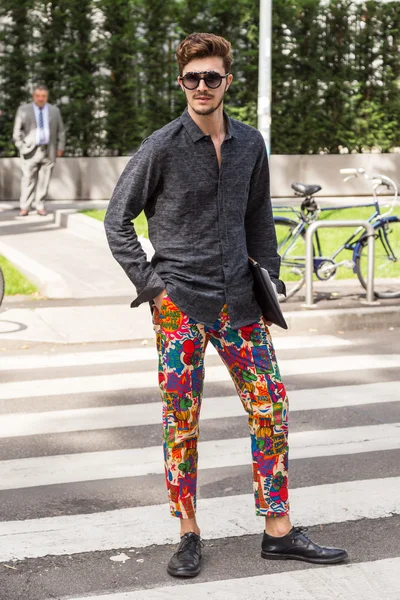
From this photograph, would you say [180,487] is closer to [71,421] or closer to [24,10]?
[71,421]

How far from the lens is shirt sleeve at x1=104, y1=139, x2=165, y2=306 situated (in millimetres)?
4262

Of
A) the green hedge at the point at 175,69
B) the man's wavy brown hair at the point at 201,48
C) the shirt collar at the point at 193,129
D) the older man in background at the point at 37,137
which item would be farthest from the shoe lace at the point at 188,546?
the green hedge at the point at 175,69

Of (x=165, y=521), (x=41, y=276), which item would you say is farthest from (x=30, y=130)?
(x=165, y=521)

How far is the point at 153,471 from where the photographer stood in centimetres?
582

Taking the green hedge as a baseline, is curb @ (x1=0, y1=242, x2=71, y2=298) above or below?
below

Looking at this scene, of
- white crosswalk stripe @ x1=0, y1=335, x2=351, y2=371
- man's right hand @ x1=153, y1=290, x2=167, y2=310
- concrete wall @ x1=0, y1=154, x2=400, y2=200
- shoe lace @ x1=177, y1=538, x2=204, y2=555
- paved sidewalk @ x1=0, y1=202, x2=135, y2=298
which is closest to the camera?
man's right hand @ x1=153, y1=290, x2=167, y2=310

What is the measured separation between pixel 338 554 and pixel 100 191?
17.7m

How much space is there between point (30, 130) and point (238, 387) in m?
14.2

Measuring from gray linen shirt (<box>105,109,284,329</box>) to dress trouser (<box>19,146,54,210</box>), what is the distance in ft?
46.0

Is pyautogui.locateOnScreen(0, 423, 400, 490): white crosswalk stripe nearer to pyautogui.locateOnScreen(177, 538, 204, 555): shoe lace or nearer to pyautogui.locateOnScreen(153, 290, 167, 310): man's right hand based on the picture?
pyautogui.locateOnScreen(177, 538, 204, 555): shoe lace

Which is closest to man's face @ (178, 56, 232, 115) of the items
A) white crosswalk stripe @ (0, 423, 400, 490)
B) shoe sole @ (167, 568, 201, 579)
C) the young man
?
the young man

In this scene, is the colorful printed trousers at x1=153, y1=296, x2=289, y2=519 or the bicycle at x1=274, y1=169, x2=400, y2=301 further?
the bicycle at x1=274, y1=169, x2=400, y2=301

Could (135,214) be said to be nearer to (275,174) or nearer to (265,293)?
(265,293)

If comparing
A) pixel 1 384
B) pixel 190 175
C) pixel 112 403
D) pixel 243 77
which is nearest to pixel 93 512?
pixel 190 175
